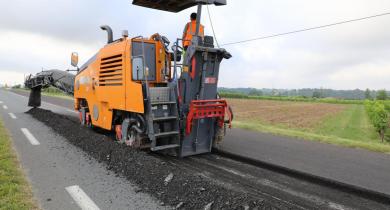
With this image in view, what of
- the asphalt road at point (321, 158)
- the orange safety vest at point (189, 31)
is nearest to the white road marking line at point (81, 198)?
the asphalt road at point (321, 158)

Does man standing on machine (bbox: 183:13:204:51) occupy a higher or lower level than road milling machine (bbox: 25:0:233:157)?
higher

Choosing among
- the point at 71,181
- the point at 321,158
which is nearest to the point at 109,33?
the point at 71,181

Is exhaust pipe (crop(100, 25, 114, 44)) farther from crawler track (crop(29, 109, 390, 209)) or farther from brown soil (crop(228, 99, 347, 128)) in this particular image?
brown soil (crop(228, 99, 347, 128))

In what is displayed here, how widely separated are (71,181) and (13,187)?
87cm

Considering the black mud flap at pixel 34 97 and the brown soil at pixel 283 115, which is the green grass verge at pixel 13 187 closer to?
the black mud flap at pixel 34 97

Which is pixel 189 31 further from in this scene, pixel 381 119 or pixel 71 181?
pixel 381 119

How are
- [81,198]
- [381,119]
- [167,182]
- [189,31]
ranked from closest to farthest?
1. [81,198]
2. [167,182]
3. [189,31]
4. [381,119]

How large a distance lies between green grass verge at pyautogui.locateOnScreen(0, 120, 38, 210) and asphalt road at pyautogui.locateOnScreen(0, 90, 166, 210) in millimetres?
124

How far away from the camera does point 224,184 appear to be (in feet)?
18.4

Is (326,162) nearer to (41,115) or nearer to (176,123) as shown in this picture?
(176,123)

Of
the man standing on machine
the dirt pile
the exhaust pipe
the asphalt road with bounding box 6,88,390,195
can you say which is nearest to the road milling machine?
the man standing on machine

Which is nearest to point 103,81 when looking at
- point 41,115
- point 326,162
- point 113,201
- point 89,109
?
point 89,109

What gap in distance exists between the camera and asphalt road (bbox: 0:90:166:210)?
4559 mm

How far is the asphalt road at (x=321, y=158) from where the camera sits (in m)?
5.90
